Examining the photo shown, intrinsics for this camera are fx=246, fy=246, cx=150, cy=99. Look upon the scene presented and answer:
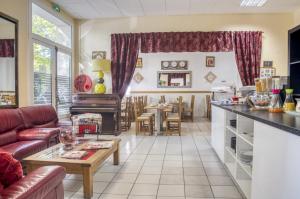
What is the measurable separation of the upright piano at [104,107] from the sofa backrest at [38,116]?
1.20 meters

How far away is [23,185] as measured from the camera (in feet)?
4.74

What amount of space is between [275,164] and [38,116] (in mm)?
4185

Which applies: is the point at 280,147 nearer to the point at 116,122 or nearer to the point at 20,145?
the point at 20,145

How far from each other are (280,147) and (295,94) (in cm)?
209

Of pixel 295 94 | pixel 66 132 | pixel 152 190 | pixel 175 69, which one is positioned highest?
pixel 175 69

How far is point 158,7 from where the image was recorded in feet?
21.8

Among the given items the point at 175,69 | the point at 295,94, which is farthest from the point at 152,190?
the point at 175,69

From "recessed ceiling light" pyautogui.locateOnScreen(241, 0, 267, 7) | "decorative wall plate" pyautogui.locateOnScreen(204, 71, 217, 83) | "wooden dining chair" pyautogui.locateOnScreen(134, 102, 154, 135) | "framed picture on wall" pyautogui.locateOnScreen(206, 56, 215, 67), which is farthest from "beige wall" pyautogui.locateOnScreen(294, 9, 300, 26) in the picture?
"wooden dining chair" pyautogui.locateOnScreen(134, 102, 154, 135)

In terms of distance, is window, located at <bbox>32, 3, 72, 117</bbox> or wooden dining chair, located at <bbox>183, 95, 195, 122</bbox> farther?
wooden dining chair, located at <bbox>183, 95, 195, 122</bbox>

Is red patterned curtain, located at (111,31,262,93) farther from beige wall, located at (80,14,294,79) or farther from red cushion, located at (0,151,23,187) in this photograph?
red cushion, located at (0,151,23,187)

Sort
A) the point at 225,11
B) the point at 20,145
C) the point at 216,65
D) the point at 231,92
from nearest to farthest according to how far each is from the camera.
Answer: the point at 20,145, the point at 231,92, the point at 225,11, the point at 216,65

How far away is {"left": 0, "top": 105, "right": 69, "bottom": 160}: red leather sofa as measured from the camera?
3393 millimetres

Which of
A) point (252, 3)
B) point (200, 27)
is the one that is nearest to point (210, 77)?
point (200, 27)

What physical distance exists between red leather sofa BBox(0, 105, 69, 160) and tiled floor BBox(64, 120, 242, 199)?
2.38 feet
